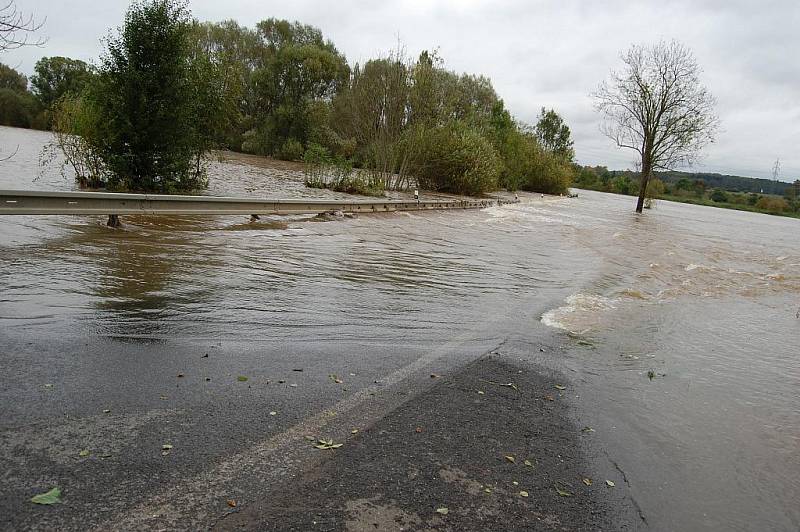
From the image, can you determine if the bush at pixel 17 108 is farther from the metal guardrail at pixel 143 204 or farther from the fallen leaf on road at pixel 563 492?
the fallen leaf on road at pixel 563 492

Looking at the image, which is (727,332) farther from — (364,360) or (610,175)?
(610,175)

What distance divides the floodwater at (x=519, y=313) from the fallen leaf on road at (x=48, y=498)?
0.89 m

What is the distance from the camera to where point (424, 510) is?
2.87m

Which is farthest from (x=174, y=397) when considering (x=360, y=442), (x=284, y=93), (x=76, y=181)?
(x=284, y=93)

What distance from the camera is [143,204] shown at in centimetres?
1109

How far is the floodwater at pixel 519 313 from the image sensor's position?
3.90 m

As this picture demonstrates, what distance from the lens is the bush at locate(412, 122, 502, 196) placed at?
115ft

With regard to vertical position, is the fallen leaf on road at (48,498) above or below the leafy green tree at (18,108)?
below

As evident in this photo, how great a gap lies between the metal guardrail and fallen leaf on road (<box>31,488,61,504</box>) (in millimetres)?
7750

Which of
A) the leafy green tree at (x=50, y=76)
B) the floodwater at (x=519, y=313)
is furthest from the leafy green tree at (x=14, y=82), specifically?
the floodwater at (x=519, y=313)

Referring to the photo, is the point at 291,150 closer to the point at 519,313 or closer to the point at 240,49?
the point at 240,49

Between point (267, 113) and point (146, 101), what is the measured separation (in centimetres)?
4816

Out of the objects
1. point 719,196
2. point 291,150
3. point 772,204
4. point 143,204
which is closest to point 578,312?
point 143,204

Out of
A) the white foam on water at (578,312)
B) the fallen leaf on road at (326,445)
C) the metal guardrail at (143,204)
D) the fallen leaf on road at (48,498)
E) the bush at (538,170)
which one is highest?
the bush at (538,170)
